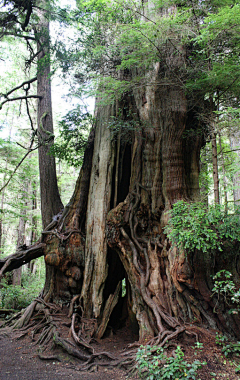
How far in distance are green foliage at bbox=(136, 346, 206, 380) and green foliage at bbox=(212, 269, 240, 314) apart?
926 millimetres

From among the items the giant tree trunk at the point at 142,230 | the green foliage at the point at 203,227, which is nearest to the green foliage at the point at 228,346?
the giant tree trunk at the point at 142,230

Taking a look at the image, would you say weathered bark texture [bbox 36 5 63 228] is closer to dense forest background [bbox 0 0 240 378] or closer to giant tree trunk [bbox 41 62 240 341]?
dense forest background [bbox 0 0 240 378]

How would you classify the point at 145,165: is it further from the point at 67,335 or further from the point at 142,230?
the point at 67,335

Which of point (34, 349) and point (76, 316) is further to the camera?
point (76, 316)

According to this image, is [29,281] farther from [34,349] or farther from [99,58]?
[99,58]

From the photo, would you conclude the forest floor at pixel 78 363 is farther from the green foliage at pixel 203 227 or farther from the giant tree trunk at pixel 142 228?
the green foliage at pixel 203 227

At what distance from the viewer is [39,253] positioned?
6.53 m

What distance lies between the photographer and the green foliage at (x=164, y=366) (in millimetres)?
2975

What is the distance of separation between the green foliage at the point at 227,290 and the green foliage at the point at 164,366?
0.93m

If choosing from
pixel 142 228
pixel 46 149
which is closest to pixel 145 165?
pixel 142 228

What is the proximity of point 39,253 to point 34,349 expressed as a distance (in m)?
Answer: 2.42

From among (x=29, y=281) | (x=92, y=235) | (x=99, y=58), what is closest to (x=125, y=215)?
(x=92, y=235)

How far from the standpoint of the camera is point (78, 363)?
398 centimetres

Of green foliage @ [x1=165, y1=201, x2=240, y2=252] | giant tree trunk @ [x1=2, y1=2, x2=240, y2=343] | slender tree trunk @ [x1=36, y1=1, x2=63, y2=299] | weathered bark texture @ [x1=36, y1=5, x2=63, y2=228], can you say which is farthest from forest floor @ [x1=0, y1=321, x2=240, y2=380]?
weathered bark texture @ [x1=36, y1=5, x2=63, y2=228]
